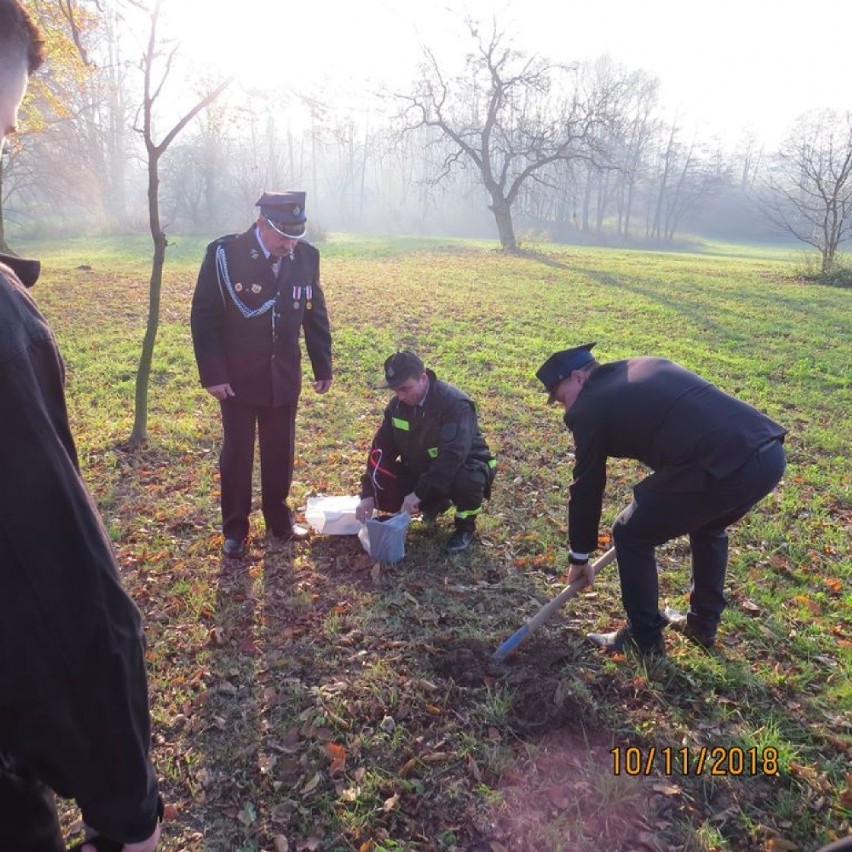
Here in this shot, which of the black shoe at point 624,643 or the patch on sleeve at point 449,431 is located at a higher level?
the patch on sleeve at point 449,431

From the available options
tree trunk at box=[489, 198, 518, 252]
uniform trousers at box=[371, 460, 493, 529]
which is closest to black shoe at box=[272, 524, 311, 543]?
uniform trousers at box=[371, 460, 493, 529]

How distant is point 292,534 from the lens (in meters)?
4.61

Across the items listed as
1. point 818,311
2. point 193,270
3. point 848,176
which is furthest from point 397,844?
point 848,176

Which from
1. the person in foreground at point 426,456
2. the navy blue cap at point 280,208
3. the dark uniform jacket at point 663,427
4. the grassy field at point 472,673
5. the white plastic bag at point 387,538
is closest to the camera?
the grassy field at point 472,673

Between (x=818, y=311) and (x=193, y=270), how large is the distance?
1510cm

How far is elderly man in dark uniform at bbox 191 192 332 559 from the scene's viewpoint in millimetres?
3859

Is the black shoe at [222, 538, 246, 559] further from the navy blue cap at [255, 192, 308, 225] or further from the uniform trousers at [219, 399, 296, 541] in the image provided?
the navy blue cap at [255, 192, 308, 225]

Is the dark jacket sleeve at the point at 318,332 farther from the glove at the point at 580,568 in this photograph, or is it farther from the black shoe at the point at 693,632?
the black shoe at the point at 693,632

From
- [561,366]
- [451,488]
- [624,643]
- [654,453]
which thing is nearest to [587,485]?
[654,453]

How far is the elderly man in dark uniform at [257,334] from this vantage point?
386 centimetres

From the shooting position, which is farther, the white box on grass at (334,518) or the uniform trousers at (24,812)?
the white box on grass at (334,518)

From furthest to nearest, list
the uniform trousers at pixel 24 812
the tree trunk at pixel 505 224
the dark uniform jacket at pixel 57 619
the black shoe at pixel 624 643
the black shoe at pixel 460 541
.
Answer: the tree trunk at pixel 505 224, the black shoe at pixel 460 541, the black shoe at pixel 624 643, the uniform trousers at pixel 24 812, the dark uniform jacket at pixel 57 619

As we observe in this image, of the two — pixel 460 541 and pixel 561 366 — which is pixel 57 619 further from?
pixel 460 541
